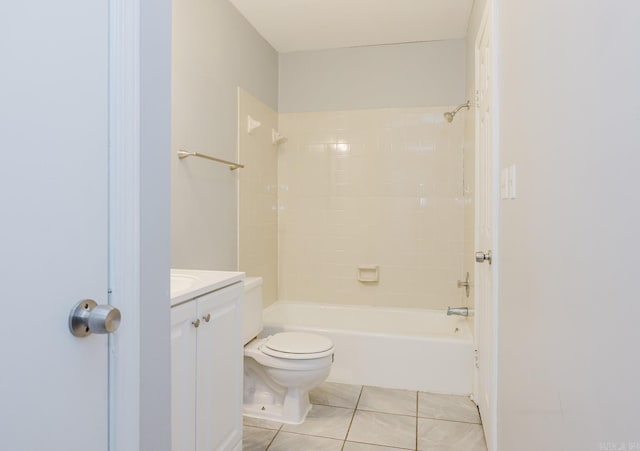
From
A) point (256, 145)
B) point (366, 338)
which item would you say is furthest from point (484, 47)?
point (366, 338)

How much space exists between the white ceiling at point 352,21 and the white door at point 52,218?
2290mm

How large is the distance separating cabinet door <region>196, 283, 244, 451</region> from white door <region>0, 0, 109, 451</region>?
2.44ft

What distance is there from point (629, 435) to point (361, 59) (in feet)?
10.9

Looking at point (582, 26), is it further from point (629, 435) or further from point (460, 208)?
point (460, 208)

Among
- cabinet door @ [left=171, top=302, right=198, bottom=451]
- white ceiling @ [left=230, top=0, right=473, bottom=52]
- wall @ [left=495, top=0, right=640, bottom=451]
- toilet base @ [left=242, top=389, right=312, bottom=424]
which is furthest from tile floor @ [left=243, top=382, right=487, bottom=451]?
white ceiling @ [left=230, top=0, right=473, bottom=52]

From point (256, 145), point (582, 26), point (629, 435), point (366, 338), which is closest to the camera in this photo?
point (629, 435)

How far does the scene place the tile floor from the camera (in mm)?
1996

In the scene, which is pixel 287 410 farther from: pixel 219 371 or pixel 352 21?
pixel 352 21

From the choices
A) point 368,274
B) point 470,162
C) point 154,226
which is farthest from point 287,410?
point 470,162

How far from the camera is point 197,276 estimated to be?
1766 millimetres

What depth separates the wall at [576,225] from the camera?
59cm

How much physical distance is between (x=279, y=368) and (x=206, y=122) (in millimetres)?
1500

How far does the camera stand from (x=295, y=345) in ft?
7.40

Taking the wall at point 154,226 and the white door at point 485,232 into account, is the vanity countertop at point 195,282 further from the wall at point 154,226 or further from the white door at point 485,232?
the white door at point 485,232
